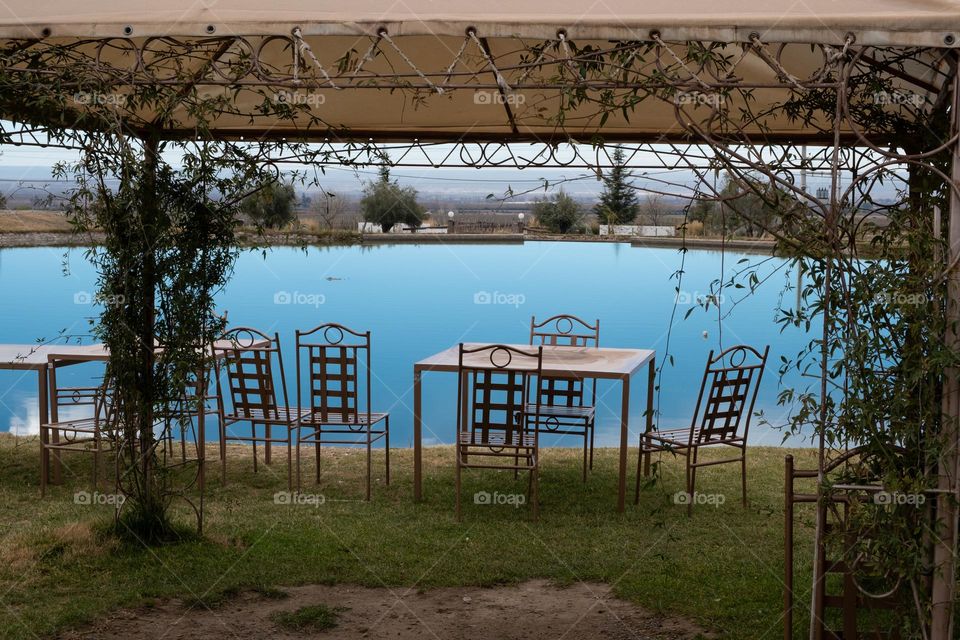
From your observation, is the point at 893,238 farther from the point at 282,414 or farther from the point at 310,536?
the point at 282,414

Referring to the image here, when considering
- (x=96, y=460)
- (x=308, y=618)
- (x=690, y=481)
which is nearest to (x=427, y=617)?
(x=308, y=618)

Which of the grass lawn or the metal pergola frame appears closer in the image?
the metal pergola frame

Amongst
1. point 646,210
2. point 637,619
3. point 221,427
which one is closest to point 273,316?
point 221,427

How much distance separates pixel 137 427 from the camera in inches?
196

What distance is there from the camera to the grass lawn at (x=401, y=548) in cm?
449

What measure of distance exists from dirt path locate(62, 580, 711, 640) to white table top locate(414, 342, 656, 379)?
5.26 feet

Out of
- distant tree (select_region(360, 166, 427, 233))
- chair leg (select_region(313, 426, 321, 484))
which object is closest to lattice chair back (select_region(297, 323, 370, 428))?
chair leg (select_region(313, 426, 321, 484))

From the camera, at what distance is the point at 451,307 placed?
21.4 m

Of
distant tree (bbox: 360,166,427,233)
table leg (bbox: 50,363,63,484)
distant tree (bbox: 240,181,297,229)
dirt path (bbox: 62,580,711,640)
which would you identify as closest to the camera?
dirt path (bbox: 62,580,711,640)

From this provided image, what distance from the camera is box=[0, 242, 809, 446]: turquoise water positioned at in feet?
40.0

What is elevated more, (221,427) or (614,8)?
(614,8)

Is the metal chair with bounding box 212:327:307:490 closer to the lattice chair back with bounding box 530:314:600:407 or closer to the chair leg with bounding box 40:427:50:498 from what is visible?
the chair leg with bounding box 40:427:50:498

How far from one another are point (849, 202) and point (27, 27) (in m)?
2.90

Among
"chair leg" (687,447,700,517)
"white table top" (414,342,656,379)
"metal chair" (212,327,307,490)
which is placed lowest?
"chair leg" (687,447,700,517)
